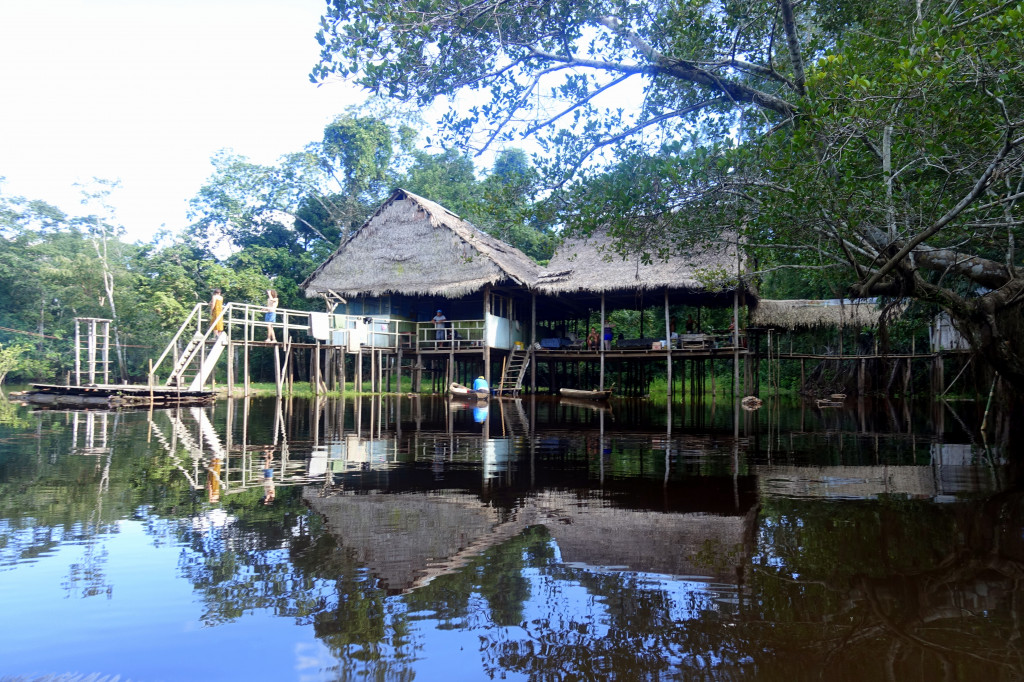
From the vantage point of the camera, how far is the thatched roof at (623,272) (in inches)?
729

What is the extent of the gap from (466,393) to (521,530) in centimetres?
1550

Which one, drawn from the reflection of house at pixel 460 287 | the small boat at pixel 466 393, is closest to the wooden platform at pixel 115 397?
the reflection of house at pixel 460 287

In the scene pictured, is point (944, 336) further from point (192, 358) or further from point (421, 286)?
point (192, 358)

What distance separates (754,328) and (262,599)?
1950 cm

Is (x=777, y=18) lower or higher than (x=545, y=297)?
higher

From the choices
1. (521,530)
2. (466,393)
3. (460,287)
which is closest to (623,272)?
(460,287)

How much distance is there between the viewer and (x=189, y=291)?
84.7ft

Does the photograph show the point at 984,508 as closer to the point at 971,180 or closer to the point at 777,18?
the point at 971,180

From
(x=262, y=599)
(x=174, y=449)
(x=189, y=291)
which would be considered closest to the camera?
(x=262, y=599)

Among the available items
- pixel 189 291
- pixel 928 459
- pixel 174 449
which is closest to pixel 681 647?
pixel 928 459

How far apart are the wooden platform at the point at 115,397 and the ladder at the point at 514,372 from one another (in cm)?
799

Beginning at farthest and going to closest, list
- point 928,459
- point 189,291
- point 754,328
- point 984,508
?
point 189,291 → point 754,328 → point 928,459 → point 984,508

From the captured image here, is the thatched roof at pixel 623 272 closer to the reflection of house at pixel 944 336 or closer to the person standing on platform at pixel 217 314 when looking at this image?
the reflection of house at pixel 944 336

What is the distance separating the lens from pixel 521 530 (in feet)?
13.8
